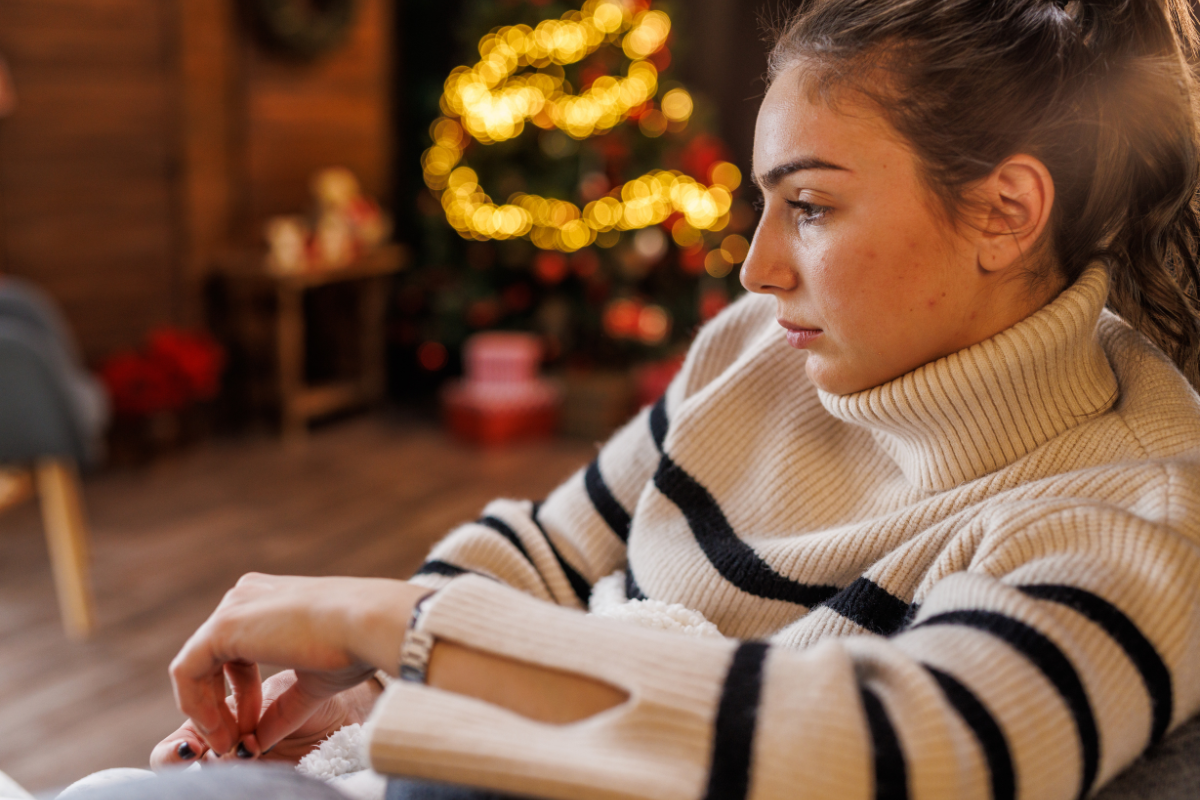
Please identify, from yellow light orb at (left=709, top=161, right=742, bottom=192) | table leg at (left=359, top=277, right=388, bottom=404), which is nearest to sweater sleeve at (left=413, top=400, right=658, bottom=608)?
yellow light orb at (left=709, top=161, right=742, bottom=192)

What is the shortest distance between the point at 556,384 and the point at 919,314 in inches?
130

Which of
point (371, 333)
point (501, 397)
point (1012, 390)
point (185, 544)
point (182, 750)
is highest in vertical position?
point (1012, 390)

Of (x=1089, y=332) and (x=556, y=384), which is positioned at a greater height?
(x=1089, y=332)

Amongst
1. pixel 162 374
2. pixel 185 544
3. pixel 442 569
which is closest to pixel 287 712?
pixel 442 569

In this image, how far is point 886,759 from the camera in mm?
548

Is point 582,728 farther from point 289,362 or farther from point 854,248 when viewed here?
point 289,362

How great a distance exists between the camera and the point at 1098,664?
584mm

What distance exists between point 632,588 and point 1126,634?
455mm

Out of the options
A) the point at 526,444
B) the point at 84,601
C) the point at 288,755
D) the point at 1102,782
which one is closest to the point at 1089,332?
the point at 1102,782

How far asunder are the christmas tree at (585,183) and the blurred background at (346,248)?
1cm

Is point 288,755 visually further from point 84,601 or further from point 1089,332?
point 84,601

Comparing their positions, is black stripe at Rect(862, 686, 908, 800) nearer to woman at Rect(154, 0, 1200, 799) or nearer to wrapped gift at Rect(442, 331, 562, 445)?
woman at Rect(154, 0, 1200, 799)

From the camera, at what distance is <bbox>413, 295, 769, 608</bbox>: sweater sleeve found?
1.01 metres

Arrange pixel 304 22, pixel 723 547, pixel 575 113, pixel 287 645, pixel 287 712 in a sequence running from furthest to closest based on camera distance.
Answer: pixel 304 22, pixel 575 113, pixel 723 547, pixel 287 712, pixel 287 645
